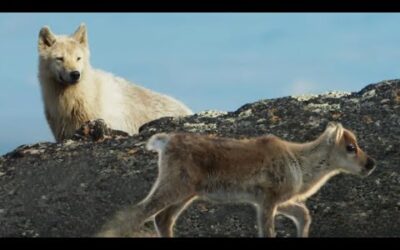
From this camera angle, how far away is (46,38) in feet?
65.1

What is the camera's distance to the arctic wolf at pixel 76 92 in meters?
19.5

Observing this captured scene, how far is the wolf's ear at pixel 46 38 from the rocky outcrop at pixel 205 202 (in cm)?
426

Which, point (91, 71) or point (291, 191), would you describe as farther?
point (91, 71)

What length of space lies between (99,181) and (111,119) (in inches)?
275

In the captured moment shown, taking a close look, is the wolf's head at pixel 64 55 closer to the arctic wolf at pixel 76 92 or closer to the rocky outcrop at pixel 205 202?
the arctic wolf at pixel 76 92

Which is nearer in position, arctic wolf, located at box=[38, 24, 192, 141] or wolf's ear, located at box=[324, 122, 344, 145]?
wolf's ear, located at box=[324, 122, 344, 145]

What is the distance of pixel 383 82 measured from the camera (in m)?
17.0

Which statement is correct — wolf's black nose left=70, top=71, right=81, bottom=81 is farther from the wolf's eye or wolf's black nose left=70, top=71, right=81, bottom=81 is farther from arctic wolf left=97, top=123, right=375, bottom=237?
the wolf's eye

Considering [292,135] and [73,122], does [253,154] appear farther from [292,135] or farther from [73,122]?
[73,122]

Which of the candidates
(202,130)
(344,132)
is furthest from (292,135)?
(344,132)

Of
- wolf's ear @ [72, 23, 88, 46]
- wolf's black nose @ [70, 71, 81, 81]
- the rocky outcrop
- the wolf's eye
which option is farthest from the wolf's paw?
the wolf's eye

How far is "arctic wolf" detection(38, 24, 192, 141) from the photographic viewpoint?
19547 millimetres

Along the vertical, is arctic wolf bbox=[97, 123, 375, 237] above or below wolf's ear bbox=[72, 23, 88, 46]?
below
